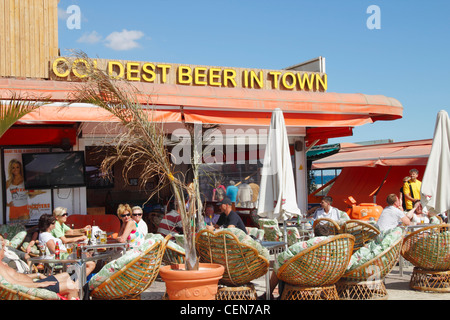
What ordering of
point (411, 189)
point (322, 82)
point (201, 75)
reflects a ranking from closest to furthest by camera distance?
point (411, 189) < point (201, 75) < point (322, 82)

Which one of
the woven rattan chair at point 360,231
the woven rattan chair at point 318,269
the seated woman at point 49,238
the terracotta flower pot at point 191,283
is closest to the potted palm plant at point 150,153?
the terracotta flower pot at point 191,283

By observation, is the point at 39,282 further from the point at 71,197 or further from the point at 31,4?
the point at 31,4

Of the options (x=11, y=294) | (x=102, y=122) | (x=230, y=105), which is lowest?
(x=11, y=294)

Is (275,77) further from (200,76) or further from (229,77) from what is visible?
(200,76)

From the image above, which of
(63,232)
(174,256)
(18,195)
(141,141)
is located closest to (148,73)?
Result: (18,195)

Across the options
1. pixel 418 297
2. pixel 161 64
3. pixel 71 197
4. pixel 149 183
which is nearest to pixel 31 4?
pixel 161 64

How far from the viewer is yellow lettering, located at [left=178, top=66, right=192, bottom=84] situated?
9.95m

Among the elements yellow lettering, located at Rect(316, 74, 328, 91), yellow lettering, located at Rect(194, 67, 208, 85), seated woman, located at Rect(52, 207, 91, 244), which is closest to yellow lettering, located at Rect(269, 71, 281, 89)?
yellow lettering, located at Rect(316, 74, 328, 91)

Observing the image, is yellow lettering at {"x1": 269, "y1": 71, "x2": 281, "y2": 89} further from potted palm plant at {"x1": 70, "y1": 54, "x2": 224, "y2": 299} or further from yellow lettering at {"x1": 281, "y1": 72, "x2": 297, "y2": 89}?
potted palm plant at {"x1": 70, "y1": 54, "x2": 224, "y2": 299}

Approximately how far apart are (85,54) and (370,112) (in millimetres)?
5637

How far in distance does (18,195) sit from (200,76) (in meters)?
Result: 4.20

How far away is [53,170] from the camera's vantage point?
30.1 ft

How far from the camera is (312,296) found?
4.89 metres

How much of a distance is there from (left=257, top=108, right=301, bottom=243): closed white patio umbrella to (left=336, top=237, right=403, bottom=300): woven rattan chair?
1.25 meters
